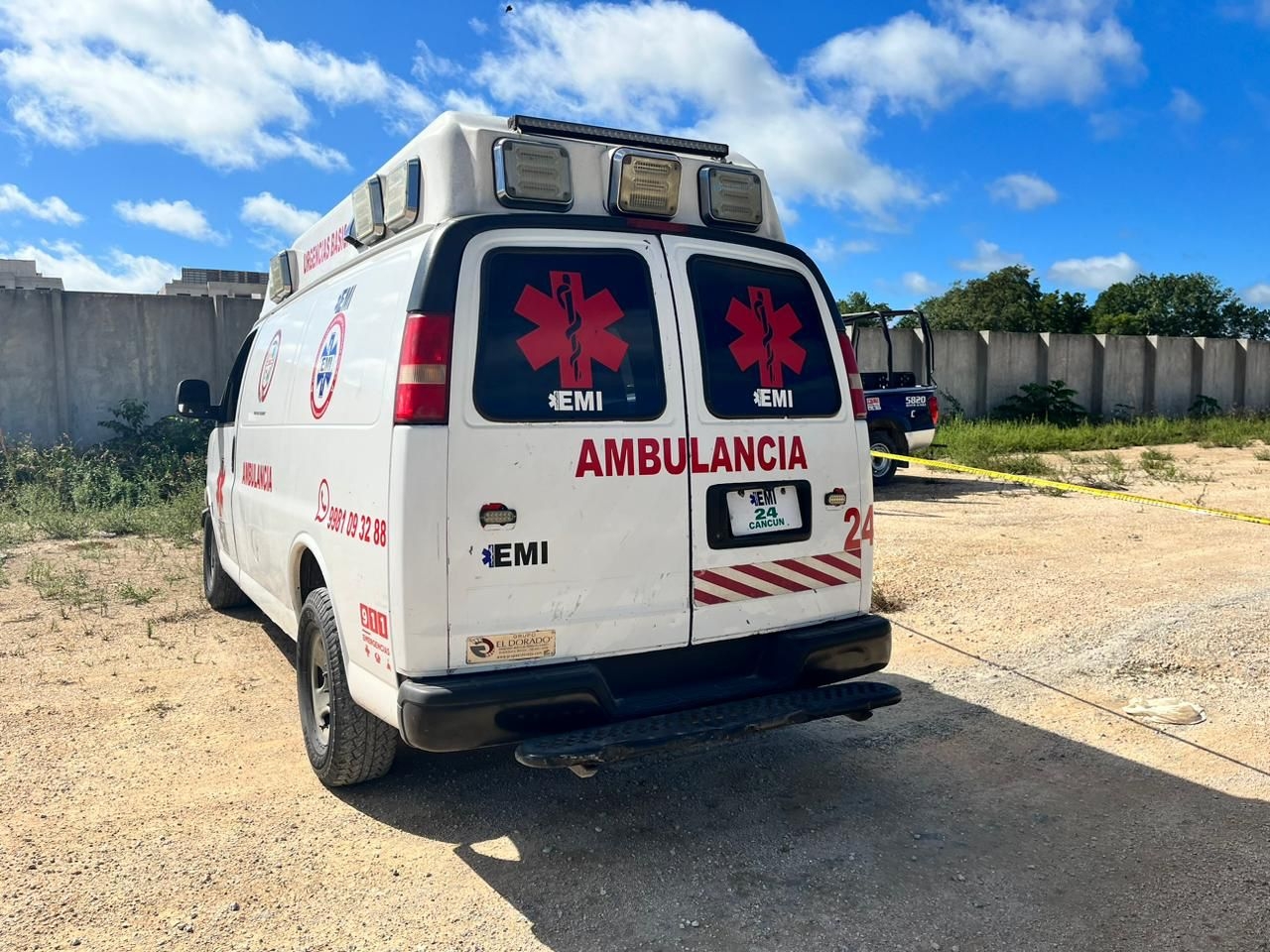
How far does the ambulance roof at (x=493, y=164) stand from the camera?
3.51m

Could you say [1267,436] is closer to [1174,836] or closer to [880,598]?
[880,598]

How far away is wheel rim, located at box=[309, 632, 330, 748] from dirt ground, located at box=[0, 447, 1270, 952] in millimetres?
237

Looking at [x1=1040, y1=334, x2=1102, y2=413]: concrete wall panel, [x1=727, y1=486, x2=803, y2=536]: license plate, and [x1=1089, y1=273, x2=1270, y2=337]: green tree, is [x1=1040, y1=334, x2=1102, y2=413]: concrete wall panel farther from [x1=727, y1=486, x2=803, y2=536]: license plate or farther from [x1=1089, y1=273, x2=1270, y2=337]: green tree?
[x1=1089, y1=273, x2=1270, y2=337]: green tree

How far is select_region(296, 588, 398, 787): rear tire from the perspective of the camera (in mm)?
3838

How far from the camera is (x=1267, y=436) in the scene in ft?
72.8

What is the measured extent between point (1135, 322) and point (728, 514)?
2554 inches

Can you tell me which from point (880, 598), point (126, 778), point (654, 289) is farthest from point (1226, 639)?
point (126, 778)

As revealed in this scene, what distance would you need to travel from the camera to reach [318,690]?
4266mm

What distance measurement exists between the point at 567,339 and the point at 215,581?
15.3 ft

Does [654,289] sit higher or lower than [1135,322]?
lower

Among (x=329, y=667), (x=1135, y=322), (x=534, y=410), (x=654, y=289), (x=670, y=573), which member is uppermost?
(x=1135, y=322)

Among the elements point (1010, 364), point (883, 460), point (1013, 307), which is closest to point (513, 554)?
point (883, 460)

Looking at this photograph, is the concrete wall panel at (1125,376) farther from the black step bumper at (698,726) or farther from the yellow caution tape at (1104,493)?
the black step bumper at (698,726)

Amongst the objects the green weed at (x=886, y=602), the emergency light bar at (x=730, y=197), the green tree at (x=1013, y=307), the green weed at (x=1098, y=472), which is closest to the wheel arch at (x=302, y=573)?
the emergency light bar at (x=730, y=197)
